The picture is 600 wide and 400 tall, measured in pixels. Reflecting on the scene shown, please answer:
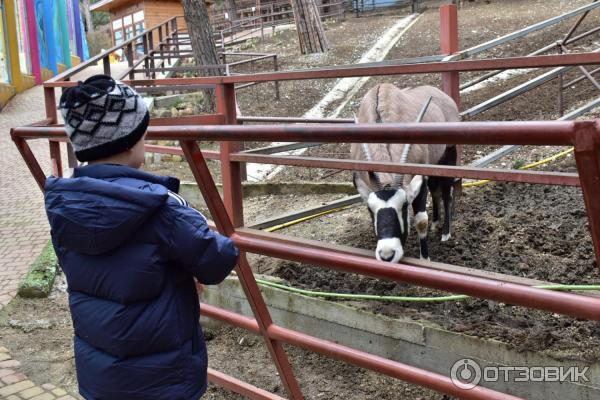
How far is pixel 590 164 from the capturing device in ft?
4.65

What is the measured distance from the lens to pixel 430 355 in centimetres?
359

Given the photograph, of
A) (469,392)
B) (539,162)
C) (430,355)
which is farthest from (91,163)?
(539,162)

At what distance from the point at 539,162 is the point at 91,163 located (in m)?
5.19

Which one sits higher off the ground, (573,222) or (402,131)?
(402,131)

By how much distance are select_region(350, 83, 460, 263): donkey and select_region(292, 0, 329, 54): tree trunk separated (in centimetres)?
1438

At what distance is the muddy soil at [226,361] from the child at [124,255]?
1.84 m

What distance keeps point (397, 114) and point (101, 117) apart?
3.38 m

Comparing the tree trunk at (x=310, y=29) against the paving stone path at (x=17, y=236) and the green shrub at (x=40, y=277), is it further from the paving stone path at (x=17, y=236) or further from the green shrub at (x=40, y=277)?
the green shrub at (x=40, y=277)

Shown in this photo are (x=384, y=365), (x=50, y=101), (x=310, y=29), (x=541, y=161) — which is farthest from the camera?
(x=310, y=29)

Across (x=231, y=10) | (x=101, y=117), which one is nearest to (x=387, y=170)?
(x=101, y=117)

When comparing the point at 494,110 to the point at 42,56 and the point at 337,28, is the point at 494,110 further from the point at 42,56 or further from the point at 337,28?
the point at 42,56

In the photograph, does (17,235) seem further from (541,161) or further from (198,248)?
(198,248)

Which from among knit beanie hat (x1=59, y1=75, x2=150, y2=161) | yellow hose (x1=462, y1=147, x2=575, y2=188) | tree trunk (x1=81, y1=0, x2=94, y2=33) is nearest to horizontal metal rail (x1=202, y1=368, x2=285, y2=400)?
knit beanie hat (x1=59, y1=75, x2=150, y2=161)

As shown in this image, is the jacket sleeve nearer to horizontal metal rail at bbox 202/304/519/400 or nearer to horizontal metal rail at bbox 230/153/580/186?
horizontal metal rail at bbox 202/304/519/400
